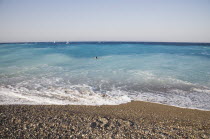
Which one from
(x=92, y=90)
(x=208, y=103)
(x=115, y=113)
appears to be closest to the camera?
(x=115, y=113)

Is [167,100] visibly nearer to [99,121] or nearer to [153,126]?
[153,126]

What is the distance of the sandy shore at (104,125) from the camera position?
16.4ft

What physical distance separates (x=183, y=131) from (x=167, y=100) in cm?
415

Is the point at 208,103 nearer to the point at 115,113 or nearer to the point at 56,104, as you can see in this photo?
the point at 115,113

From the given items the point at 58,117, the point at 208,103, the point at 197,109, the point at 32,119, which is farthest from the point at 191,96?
the point at 32,119

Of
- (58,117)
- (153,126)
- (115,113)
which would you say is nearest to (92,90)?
(115,113)

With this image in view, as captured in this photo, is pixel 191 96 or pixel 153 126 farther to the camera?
pixel 191 96

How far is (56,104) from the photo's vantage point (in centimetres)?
838

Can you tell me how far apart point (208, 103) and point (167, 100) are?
2.45 m

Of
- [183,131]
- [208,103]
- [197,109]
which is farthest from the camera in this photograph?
[208,103]

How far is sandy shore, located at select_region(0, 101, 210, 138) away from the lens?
16.4ft

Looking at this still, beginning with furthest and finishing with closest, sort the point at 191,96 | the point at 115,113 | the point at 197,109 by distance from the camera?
the point at 191,96, the point at 197,109, the point at 115,113

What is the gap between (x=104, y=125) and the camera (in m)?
5.63

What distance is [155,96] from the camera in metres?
10.0
